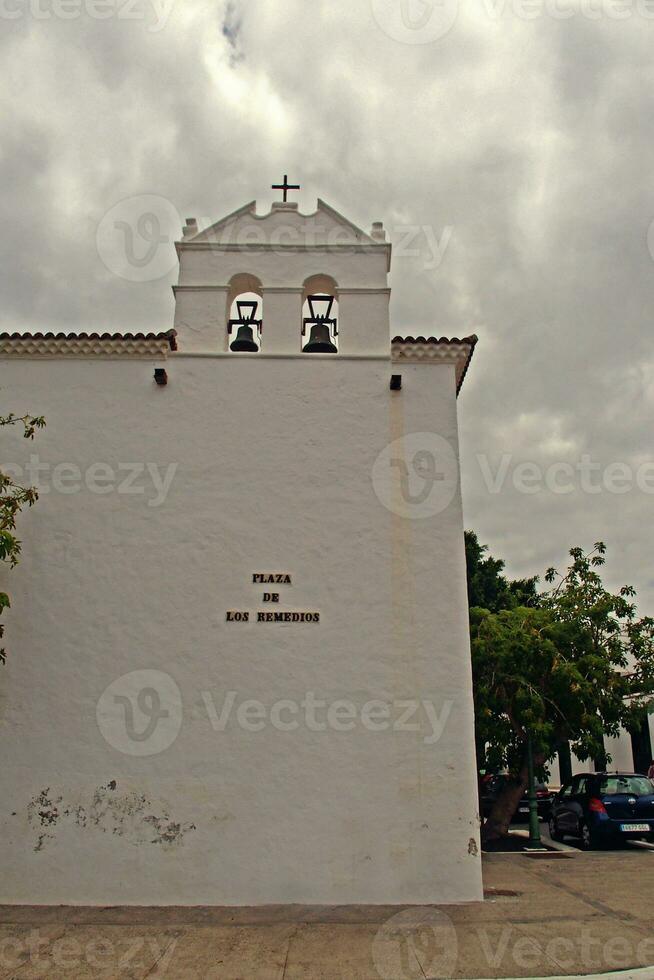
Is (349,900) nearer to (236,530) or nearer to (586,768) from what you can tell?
(236,530)

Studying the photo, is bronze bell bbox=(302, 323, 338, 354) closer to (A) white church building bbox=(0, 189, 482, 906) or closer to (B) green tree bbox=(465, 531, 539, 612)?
(A) white church building bbox=(0, 189, 482, 906)

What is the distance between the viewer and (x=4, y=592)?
26.0ft

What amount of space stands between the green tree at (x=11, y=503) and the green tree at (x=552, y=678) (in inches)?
292

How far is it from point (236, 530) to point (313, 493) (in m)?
0.97

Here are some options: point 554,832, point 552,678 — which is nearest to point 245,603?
point 552,678

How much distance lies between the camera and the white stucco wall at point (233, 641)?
7.29m

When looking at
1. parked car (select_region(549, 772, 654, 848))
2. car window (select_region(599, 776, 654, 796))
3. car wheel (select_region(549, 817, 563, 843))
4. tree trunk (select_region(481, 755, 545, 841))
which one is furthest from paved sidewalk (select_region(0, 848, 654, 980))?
car wheel (select_region(549, 817, 563, 843))

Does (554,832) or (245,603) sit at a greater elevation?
(245,603)

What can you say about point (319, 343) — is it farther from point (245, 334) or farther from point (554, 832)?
point (554, 832)

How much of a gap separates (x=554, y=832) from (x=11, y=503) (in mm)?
11375

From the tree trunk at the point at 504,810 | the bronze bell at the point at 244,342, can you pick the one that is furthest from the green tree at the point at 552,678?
the bronze bell at the point at 244,342

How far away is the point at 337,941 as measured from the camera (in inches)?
239

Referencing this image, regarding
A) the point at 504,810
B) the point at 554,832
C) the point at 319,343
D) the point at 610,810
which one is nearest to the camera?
the point at 319,343

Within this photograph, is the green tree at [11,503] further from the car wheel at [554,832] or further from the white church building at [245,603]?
the car wheel at [554,832]
